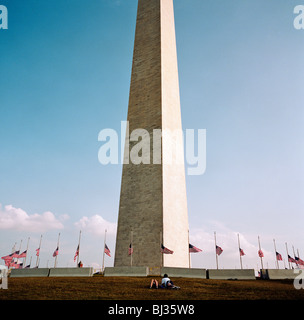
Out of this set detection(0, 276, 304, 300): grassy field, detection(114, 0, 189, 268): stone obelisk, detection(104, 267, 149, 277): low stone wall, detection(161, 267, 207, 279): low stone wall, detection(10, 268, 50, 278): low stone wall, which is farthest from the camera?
detection(114, 0, 189, 268): stone obelisk

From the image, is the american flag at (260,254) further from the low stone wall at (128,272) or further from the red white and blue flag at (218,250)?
the low stone wall at (128,272)

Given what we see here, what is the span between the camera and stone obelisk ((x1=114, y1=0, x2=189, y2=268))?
24156 millimetres

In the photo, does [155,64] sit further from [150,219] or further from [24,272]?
[24,272]

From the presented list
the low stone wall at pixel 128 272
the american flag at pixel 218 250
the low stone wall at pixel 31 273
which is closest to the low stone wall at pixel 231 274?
the low stone wall at pixel 128 272

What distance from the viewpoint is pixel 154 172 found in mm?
25781

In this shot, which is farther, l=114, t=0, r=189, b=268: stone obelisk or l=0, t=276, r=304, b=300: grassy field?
l=114, t=0, r=189, b=268: stone obelisk

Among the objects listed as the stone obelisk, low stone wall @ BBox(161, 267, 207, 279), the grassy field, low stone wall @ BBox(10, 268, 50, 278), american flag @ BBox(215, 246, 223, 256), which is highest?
the stone obelisk

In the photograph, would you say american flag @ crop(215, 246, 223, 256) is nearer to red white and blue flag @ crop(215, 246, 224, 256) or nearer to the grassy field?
red white and blue flag @ crop(215, 246, 224, 256)

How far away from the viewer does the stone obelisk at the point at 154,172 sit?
24156 millimetres

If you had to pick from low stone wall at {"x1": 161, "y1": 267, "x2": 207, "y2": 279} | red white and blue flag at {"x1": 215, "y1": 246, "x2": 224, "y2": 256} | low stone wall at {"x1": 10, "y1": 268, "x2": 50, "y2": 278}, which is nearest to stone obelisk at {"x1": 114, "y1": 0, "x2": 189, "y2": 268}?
red white and blue flag at {"x1": 215, "y1": 246, "x2": 224, "y2": 256}

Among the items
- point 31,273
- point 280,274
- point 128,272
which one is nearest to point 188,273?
point 128,272

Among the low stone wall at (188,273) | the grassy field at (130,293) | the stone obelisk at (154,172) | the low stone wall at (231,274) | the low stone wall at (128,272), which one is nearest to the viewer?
the grassy field at (130,293)

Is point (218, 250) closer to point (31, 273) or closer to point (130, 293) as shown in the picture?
point (31, 273)
